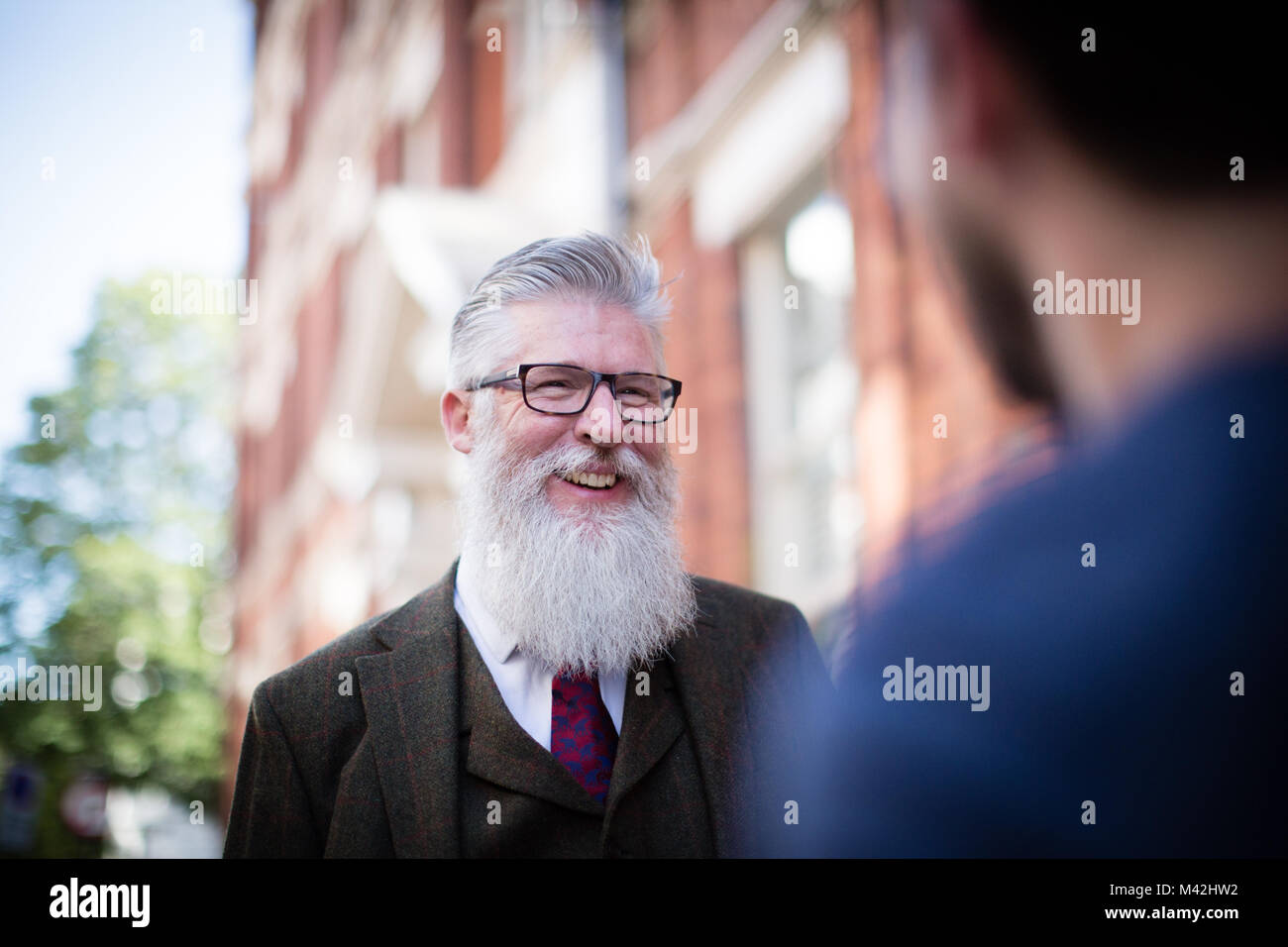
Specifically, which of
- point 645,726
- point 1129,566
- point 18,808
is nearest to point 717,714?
point 645,726

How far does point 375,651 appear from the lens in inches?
98.7

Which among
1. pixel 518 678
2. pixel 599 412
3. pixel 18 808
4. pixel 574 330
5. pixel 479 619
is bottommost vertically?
pixel 18 808

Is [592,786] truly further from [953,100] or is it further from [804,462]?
[804,462]

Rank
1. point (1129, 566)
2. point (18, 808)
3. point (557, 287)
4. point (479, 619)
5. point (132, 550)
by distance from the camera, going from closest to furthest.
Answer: point (557, 287) < point (479, 619) < point (1129, 566) < point (18, 808) < point (132, 550)

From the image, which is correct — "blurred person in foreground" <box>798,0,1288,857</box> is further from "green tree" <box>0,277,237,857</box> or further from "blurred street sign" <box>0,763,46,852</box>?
"green tree" <box>0,277,237,857</box>

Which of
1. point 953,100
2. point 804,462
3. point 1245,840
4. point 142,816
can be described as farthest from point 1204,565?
point 142,816

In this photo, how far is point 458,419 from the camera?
2.68 m

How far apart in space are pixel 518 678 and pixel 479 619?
15cm

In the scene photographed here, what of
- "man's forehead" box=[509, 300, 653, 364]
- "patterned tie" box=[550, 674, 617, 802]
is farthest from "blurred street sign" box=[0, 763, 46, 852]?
"man's forehead" box=[509, 300, 653, 364]

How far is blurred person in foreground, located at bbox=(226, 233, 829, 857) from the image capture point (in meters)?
2.35

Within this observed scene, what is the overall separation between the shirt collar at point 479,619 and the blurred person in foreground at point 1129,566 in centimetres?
64

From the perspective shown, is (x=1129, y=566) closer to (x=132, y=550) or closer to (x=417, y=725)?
(x=417, y=725)

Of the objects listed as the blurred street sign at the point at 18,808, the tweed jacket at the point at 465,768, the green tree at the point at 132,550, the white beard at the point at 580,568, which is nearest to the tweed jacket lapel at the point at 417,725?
the tweed jacket at the point at 465,768
